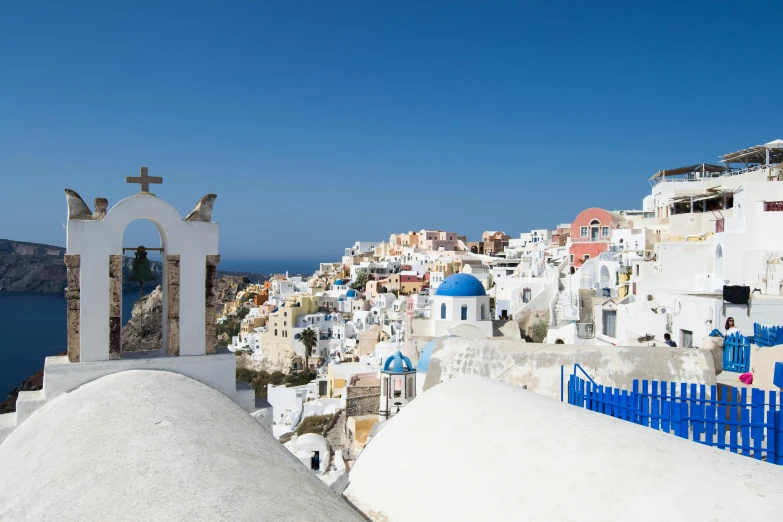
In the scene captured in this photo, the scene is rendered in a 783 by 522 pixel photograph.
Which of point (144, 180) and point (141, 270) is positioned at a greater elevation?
point (144, 180)

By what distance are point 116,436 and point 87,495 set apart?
0.58 m

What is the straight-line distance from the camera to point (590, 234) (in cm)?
3462

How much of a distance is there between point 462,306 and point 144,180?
57.7 ft

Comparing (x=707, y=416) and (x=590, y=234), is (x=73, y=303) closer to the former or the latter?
(x=707, y=416)

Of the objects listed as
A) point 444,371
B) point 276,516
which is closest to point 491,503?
point 276,516

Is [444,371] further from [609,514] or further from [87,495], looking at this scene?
[87,495]

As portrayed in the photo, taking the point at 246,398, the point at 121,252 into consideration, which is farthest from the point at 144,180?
the point at 246,398

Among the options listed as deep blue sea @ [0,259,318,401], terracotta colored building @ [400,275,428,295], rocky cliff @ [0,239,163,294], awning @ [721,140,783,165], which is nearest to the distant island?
rocky cliff @ [0,239,163,294]

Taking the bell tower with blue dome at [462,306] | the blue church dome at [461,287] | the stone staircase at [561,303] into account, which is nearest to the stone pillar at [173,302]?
the bell tower with blue dome at [462,306]

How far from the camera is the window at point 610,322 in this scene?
17.9 meters

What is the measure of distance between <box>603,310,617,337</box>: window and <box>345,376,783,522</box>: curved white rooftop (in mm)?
13909

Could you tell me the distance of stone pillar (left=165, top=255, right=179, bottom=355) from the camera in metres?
4.75

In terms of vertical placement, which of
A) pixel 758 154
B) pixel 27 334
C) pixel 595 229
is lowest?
pixel 27 334

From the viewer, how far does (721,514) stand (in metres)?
2.56
